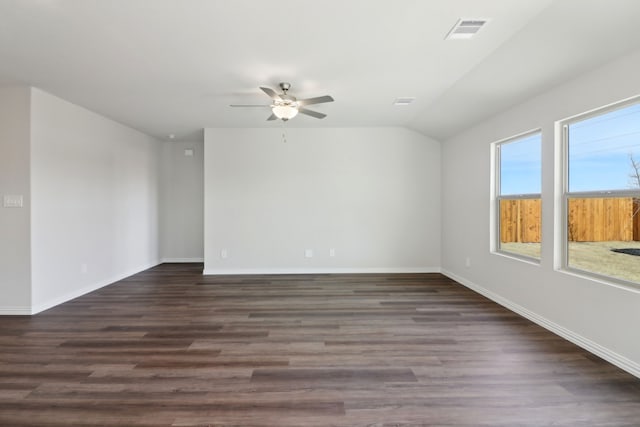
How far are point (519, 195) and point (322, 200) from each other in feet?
10.3

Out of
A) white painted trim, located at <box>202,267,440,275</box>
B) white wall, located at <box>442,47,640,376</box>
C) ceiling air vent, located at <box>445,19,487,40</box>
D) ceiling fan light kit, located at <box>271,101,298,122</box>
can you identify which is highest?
ceiling air vent, located at <box>445,19,487,40</box>

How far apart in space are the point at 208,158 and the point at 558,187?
520cm

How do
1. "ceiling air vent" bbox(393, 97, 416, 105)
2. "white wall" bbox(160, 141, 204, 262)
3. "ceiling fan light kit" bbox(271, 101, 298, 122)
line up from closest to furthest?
"ceiling fan light kit" bbox(271, 101, 298, 122) < "ceiling air vent" bbox(393, 97, 416, 105) < "white wall" bbox(160, 141, 204, 262)

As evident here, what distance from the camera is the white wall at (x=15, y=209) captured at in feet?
12.2

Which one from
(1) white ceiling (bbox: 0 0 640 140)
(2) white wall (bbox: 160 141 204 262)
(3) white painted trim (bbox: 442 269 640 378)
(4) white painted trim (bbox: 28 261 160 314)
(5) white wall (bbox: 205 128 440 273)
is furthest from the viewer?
(2) white wall (bbox: 160 141 204 262)

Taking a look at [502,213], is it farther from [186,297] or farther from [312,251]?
[186,297]

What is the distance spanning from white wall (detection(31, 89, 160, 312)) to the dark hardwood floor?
610 mm

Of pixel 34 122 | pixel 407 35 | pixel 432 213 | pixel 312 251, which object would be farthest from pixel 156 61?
pixel 432 213

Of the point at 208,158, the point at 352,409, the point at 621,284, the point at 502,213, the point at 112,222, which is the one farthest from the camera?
the point at 208,158

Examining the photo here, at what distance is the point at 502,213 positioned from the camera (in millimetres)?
4398

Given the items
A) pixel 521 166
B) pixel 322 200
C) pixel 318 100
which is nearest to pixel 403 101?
pixel 318 100

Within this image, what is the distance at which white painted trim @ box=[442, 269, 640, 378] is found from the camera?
2.44m

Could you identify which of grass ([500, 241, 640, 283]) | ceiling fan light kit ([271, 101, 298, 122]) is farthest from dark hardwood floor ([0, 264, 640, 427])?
ceiling fan light kit ([271, 101, 298, 122])

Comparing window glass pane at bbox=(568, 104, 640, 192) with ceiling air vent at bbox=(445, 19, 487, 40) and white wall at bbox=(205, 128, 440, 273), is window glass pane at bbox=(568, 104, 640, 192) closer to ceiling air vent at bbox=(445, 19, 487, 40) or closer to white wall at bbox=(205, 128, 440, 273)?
ceiling air vent at bbox=(445, 19, 487, 40)
